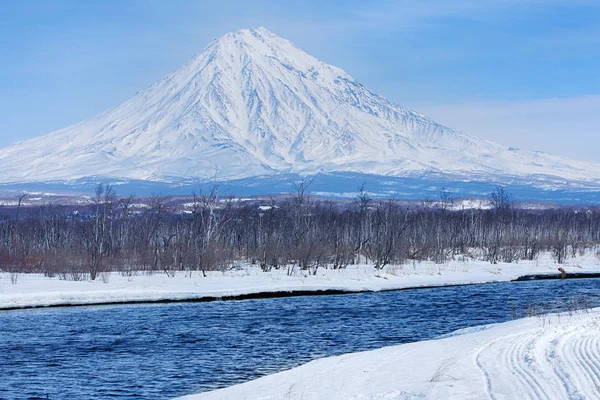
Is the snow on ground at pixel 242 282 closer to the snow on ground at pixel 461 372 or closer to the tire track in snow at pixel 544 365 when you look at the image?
the snow on ground at pixel 461 372

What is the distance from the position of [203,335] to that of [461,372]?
1140 centimetres

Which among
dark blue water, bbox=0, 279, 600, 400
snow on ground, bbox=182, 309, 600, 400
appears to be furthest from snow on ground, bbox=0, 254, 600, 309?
snow on ground, bbox=182, 309, 600, 400

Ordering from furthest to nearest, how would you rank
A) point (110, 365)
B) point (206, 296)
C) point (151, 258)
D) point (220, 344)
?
point (151, 258) < point (206, 296) < point (220, 344) < point (110, 365)

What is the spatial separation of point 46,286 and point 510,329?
24.4 metres

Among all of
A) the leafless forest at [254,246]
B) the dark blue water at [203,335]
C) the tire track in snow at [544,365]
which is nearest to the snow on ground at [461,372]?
the tire track in snow at [544,365]

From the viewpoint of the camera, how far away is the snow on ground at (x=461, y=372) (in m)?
12.8

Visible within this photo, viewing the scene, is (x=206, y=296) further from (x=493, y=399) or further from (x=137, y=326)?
(x=493, y=399)

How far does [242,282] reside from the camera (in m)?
41.6

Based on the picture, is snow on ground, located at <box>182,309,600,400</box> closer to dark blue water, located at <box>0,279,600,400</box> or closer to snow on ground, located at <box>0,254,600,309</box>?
dark blue water, located at <box>0,279,600,400</box>

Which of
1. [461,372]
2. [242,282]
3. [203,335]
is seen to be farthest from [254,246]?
[461,372]

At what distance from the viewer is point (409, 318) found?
2825cm

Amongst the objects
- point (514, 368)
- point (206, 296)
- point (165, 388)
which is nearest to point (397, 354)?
point (514, 368)

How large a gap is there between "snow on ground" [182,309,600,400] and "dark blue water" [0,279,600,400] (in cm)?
209

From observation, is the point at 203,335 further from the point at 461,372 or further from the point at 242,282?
the point at 242,282
